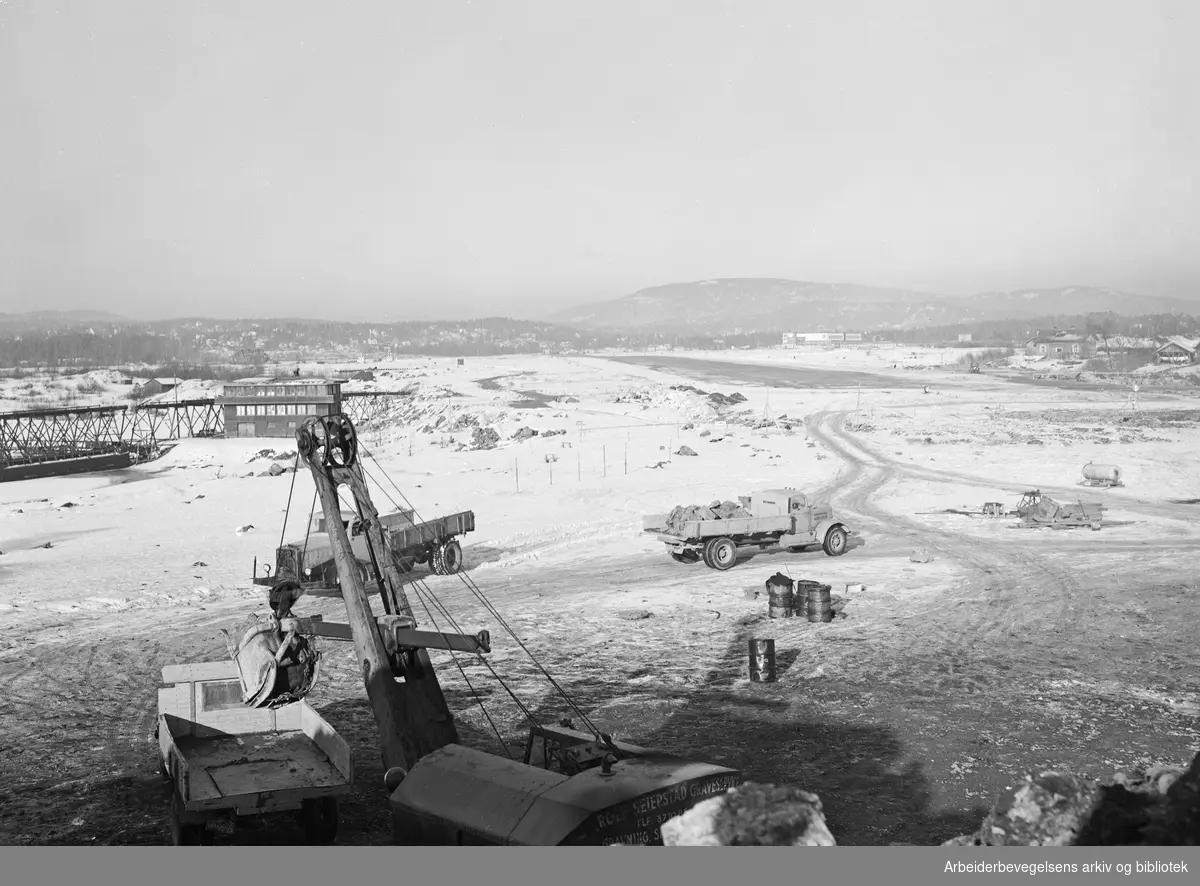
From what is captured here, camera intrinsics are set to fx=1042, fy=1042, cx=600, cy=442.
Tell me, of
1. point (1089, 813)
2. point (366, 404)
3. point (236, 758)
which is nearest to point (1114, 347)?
point (366, 404)

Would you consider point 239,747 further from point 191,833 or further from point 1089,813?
point 1089,813

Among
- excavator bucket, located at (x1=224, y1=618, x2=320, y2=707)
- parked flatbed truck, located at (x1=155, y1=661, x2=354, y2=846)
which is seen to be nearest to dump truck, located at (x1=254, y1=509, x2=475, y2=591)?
parked flatbed truck, located at (x1=155, y1=661, x2=354, y2=846)

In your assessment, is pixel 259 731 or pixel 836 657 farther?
pixel 836 657

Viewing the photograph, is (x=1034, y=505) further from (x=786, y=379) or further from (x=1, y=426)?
(x=786, y=379)

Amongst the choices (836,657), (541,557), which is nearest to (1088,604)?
(836,657)

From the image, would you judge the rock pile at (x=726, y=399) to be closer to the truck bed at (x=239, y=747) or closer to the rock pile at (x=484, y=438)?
the rock pile at (x=484, y=438)
